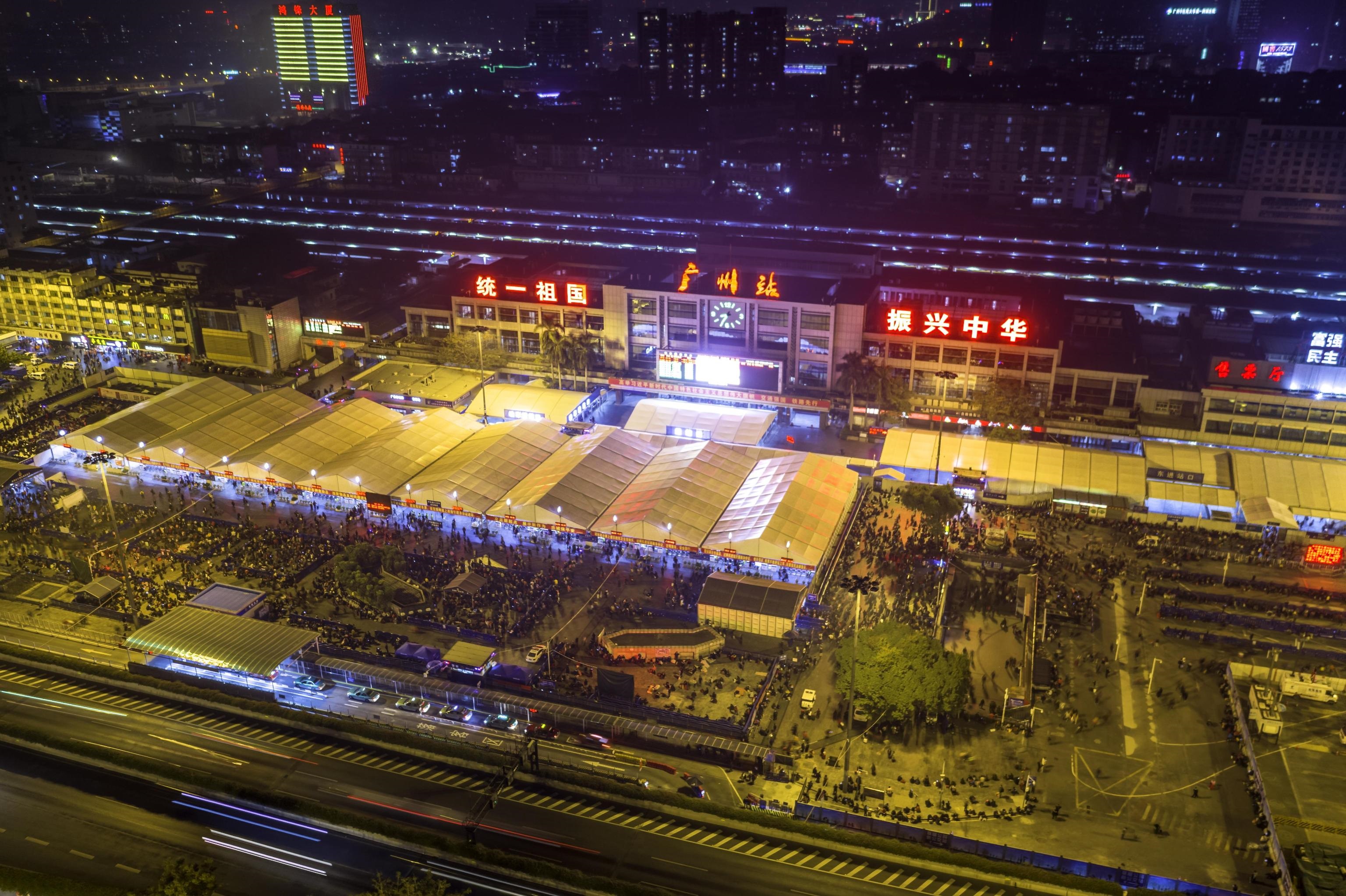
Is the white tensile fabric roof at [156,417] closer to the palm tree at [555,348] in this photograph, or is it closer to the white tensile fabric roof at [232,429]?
the white tensile fabric roof at [232,429]

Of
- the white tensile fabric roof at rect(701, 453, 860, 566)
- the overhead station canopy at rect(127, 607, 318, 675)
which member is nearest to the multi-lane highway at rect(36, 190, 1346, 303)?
the white tensile fabric roof at rect(701, 453, 860, 566)

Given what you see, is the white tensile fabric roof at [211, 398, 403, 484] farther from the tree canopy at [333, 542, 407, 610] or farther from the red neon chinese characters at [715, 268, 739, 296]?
the red neon chinese characters at [715, 268, 739, 296]

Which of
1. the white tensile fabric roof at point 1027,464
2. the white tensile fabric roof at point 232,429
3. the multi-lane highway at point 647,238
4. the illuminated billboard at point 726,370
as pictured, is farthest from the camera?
the multi-lane highway at point 647,238

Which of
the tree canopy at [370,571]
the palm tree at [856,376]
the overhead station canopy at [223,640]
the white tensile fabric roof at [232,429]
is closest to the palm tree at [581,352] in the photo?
the white tensile fabric roof at [232,429]

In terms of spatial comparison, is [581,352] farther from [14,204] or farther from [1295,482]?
[14,204]

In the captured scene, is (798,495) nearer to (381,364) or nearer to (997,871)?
(997,871)

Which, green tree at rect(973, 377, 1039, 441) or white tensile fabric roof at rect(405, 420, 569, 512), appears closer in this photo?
white tensile fabric roof at rect(405, 420, 569, 512)

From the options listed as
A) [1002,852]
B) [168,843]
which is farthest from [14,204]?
[1002,852]
